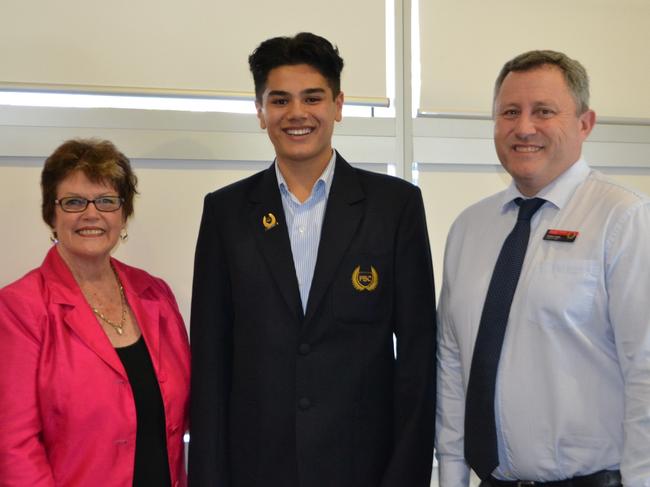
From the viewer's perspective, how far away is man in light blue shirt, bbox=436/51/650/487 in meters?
1.71

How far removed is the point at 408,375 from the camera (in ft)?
6.68

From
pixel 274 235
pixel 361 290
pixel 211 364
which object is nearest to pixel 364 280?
pixel 361 290

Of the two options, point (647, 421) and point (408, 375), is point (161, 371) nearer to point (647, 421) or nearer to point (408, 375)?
point (408, 375)

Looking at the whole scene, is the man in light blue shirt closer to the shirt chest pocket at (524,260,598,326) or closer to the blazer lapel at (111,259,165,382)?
the shirt chest pocket at (524,260,598,326)

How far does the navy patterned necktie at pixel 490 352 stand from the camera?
1.89m

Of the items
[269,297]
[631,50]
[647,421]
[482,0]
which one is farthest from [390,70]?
[647,421]

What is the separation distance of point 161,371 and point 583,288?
1.22 meters

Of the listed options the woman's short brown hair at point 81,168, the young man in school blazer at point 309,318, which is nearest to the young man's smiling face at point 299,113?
the young man in school blazer at point 309,318

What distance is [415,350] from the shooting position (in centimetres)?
205

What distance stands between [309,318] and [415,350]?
31cm

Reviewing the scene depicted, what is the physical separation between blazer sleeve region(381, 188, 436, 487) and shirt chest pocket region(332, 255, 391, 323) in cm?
5

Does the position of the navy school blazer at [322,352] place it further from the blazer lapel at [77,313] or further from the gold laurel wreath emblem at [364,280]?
the blazer lapel at [77,313]

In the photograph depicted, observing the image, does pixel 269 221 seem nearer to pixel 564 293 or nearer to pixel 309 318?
pixel 309 318

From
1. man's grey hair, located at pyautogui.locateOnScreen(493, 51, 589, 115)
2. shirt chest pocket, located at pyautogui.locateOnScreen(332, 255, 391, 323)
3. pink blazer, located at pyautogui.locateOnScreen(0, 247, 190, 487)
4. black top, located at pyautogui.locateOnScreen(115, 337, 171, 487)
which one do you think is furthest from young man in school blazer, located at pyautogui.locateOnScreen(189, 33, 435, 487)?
man's grey hair, located at pyautogui.locateOnScreen(493, 51, 589, 115)
